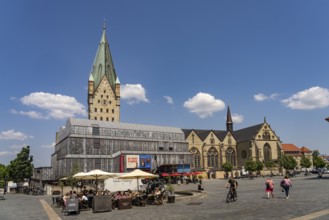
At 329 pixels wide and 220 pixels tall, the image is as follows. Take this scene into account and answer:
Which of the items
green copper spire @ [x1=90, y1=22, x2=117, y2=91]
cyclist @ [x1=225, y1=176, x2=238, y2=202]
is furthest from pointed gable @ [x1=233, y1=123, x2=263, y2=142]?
cyclist @ [x1=225, y1=176, x2=238, y2=202]

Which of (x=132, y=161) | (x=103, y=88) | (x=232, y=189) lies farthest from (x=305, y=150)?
(x=232, y=189)

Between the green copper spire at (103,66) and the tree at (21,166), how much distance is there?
45.3m

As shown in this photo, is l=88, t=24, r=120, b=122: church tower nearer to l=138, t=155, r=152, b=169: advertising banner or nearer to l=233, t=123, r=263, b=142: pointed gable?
l=138, t=155, r=152, b=169: advertising banner

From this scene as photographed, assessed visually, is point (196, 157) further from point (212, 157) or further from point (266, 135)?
point (266, 135)

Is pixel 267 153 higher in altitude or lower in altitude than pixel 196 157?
higher

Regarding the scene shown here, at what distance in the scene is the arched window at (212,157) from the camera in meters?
94.1

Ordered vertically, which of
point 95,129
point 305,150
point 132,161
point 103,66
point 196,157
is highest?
point 103,66

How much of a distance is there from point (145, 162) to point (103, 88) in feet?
150

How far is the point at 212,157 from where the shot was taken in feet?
312

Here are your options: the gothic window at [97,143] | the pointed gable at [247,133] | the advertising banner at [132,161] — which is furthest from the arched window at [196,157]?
the gothic window at [97,143]

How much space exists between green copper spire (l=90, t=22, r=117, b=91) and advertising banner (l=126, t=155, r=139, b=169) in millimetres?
46994

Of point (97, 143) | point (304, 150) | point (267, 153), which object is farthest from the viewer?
point (304, 150)

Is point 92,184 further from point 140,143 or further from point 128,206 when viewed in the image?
point 128,206

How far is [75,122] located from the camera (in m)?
61.5
